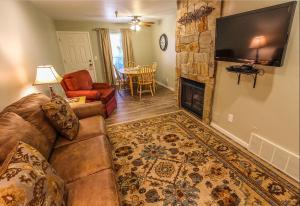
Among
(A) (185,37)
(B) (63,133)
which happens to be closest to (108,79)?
(A) (185,37)

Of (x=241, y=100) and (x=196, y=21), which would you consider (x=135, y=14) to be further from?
(x=241, y=100)

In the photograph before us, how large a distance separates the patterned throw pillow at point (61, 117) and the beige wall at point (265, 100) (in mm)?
1968

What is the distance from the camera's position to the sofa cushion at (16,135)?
108cm

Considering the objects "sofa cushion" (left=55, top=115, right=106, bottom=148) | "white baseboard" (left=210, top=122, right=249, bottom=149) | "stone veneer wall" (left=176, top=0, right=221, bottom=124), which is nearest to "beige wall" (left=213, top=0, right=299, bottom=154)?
"white baseboard" (left=210, top=122, right=249, bottom=149)

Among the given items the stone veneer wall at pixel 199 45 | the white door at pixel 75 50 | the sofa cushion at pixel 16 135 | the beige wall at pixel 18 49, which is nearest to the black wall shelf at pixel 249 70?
the stone veneer wall at pixel 199 45

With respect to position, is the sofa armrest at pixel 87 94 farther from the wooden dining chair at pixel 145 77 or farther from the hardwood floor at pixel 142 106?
the wooden dining chair at pixel 145 77

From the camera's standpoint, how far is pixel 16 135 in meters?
1.17

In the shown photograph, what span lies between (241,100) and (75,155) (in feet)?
6.61

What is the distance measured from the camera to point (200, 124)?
9.25ft

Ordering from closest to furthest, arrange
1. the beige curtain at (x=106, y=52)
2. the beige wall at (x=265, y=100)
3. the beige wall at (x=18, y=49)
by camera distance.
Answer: the beige wall at (x=265, y=100)
the beige wall at (x=18, y=49)
the beige curtain at (x=106, y=52)

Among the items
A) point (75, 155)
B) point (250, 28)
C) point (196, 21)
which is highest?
point (196, 21)

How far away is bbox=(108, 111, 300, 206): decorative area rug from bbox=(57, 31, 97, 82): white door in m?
3.69

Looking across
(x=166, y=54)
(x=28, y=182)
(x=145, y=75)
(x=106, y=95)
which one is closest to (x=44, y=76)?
(x=106, y=95)

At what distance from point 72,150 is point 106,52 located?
457 centimetres
